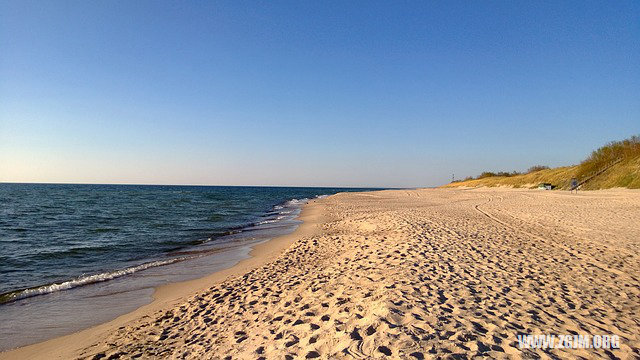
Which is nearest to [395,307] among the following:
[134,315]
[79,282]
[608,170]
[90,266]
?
[134,315]

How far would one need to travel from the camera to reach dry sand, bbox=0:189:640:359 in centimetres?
468

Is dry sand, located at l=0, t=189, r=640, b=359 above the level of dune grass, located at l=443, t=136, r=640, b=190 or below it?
below

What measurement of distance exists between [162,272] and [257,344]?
8001mm

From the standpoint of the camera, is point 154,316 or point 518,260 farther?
point 518,260

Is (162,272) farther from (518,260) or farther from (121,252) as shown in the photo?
(518,260)

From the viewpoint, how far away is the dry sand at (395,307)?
4.68 meters

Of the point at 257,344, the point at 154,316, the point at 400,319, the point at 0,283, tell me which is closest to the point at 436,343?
the point at 400,319

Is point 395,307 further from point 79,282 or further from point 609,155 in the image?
point 609,155

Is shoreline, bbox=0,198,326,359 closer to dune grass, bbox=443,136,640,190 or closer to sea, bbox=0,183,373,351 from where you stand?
sea, bbox=0,183,373,351

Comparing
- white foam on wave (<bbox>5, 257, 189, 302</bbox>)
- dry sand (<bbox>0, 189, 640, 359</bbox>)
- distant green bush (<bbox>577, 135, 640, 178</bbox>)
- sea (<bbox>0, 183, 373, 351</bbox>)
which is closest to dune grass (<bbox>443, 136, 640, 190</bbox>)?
distant green bush (<bbox>577, 135, 640, 178</bbox>)

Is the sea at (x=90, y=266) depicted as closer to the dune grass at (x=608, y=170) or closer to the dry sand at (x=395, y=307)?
the dry sand at (x=395, y=307)

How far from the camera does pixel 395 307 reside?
18.3 ft

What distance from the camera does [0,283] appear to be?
10.1 meters

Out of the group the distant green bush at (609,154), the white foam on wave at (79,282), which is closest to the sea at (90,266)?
the white foam on wave at (79,282)
